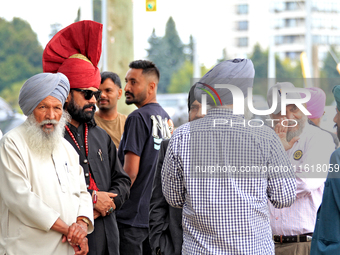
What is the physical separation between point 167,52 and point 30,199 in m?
47.3

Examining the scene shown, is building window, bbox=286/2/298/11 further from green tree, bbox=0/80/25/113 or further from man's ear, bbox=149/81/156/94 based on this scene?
man's ear, bbox=149/81/156/94

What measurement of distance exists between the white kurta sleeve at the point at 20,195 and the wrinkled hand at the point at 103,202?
1.83ft

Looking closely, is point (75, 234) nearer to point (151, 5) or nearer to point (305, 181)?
point (305, 181)

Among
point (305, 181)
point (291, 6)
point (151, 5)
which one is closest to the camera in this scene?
point (305, 181)

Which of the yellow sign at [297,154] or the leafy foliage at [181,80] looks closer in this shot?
the yellow sign at [297,154]

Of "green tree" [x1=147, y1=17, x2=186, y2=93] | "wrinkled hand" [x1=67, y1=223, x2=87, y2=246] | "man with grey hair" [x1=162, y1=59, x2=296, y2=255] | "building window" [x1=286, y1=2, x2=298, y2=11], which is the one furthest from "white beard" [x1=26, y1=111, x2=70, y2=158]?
"building window" [x1=286, y1=2, x2=298, y2=11]

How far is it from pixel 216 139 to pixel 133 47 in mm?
5171

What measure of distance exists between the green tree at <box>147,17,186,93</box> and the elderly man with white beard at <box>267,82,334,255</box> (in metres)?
45.3

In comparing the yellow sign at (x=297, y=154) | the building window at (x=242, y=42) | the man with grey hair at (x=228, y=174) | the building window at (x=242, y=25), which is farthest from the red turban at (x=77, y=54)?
the building window at (x=242, y=42)

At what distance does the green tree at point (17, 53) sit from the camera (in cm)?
3052

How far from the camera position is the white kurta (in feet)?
8.48

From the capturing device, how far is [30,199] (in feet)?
8.48

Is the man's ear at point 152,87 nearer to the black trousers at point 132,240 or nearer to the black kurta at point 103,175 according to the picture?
the black kurta at point 103,175

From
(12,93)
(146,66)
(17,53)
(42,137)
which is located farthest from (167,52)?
(42,137)
